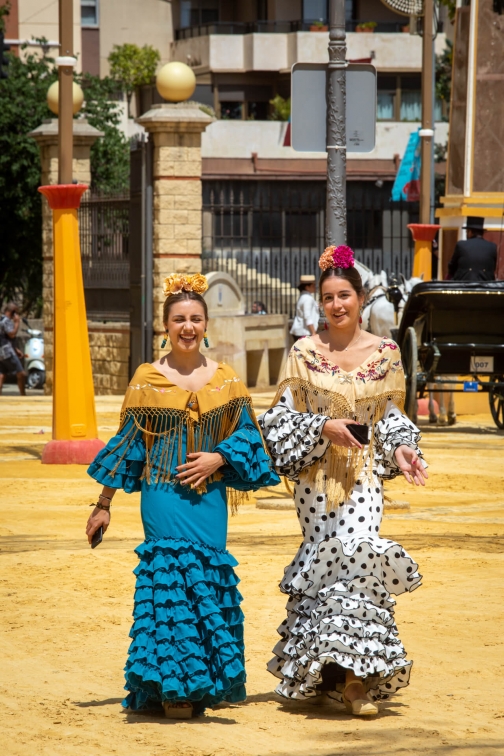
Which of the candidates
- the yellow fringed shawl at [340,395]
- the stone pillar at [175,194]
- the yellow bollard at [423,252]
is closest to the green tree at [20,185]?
the stone pillar at [175,194]

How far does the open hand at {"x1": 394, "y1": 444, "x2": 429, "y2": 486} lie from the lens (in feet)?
18.5

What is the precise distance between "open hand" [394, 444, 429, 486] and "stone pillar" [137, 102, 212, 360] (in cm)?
1556

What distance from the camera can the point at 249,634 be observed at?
7.12 metres

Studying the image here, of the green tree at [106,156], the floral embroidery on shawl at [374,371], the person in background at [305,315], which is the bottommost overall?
the person in background at [305,315]

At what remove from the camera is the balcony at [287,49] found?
5050cm

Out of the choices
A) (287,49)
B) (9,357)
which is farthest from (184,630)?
(287,49)

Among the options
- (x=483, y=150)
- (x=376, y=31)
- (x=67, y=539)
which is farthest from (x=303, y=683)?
(x=376, y=31)

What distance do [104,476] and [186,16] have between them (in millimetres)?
52048

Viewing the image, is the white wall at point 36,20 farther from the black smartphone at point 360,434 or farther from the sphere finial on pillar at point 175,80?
the black smartphone at point 360,434

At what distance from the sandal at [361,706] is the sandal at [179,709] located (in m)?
0.63

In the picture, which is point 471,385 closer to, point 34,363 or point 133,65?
point 34,363

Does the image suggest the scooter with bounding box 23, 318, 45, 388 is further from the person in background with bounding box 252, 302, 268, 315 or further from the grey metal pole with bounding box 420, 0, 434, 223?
the grey metal pole with bounding box 420, 0, 434, 223

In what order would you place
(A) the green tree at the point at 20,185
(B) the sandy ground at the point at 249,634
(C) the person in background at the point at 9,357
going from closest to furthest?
(B) the sandy ground at the point at 249,634
(C) the person in background at the point at 9,357
(A) the green tree at the point at 20,185

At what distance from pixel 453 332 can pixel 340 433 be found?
1059 cm
